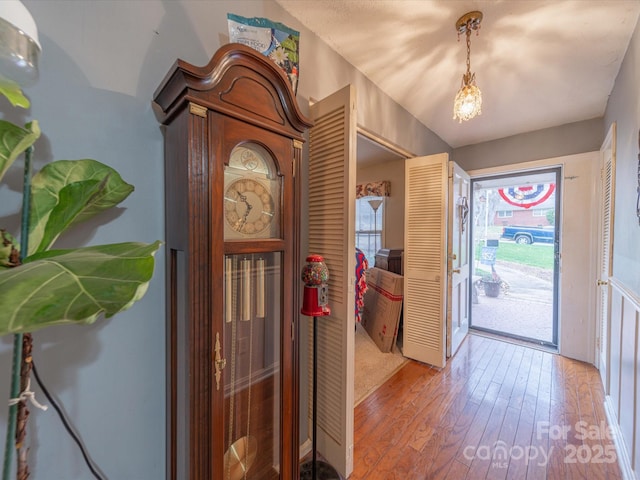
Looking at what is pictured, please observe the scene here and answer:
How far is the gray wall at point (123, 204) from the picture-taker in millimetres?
754

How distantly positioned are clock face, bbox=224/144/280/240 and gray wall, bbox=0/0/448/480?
29cm

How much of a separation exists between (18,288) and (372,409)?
2.12 metres

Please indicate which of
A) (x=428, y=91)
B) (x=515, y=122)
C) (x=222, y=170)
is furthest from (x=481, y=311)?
(x=222, y=170)

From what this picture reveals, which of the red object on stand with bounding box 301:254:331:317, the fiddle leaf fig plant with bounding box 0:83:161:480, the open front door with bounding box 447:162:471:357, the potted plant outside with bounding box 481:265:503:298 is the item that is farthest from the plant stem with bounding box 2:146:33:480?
the potted plant outside with bounding box 481:265:503:298

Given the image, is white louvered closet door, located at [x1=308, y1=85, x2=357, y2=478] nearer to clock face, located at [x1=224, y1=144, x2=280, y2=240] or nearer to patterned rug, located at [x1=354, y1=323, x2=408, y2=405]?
clock face, located at [x1=224, y1=144, x2=280, y2=240]

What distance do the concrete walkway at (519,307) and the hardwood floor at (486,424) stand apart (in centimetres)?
61

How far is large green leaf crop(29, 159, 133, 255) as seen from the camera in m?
0.59

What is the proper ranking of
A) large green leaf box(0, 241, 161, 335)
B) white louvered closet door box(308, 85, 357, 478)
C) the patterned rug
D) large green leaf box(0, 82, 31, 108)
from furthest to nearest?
1. the patterned rug
2. white louvered closet door box(308, 85, 357, 478)
3. large green leaf box(0, 82, 31, 108)
4. large green leaf box(0, 241, 161, 335)

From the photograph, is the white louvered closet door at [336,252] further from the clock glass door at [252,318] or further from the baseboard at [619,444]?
the baseboard at [619,444]

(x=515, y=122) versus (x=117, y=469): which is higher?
(x=515, y=122)

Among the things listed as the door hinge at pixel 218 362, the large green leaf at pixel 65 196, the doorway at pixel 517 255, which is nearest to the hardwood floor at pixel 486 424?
the doorway at pixel 517 255

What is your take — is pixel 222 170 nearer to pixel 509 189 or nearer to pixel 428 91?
pixel 428 91

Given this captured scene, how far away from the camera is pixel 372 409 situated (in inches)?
73.9

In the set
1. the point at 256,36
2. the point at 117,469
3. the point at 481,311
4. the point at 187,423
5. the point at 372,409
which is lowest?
the point at 372,409
